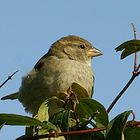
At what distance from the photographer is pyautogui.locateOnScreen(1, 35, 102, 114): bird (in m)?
4.20

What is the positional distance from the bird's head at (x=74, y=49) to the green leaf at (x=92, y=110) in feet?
9.90

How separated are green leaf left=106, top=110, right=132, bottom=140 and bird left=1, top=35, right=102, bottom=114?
2.16 m

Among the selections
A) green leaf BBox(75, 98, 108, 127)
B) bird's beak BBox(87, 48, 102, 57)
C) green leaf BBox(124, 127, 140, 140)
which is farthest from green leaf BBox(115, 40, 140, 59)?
bird's beak BBox(87, 48, 102, 57)

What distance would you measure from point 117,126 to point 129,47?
0.81 meters

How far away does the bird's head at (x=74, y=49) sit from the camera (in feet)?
17.4

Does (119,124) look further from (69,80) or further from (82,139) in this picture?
(69,80)

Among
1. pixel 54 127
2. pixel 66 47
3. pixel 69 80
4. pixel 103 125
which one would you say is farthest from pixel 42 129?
pixel 66 47

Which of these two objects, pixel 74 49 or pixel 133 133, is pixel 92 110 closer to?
pixel 133 133

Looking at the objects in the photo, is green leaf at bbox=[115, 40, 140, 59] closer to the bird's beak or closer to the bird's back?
the bird's back

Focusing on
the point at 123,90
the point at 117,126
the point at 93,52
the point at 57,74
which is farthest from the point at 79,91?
the point at 93,52

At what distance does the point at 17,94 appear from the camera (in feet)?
14.7

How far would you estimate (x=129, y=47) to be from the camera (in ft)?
8.02

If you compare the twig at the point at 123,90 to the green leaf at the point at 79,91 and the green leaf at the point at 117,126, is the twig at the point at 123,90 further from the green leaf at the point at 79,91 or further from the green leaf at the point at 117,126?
the green leaf at the point at 79,91

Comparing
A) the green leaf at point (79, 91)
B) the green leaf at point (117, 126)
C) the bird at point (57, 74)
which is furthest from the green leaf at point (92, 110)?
the bird at point (57, 74)
